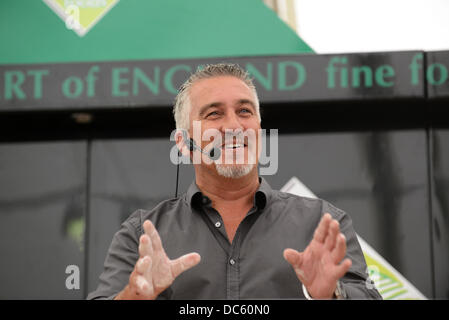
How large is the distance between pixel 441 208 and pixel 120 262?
2.34 meters

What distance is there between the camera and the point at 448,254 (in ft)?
10.8

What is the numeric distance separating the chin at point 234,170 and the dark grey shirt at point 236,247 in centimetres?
9

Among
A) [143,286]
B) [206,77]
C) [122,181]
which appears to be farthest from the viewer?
[122,181]

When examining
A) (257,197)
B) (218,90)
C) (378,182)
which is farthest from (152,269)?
(378,182)

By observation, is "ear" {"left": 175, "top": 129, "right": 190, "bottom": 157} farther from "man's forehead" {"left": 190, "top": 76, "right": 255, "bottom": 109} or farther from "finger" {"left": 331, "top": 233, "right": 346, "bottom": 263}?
"finger" {"left": 331, "top": 233, "right": 346, "bottom": 263}

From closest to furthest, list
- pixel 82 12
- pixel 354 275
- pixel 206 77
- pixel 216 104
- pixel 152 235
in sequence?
1. pixel 152 235
2. pixel 354 275
3. pixel 216 104
4. pixel 206 77
5. pixel 82 12

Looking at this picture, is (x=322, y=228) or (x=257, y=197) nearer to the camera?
(x=322, y=228)

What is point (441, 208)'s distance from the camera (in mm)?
3350

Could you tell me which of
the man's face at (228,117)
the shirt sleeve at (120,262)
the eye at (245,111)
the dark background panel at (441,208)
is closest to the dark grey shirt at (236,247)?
the shirt sleeve at (120,262)

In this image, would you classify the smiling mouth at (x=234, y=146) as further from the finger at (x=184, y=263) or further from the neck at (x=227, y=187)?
the finger at (x=184, y=263)

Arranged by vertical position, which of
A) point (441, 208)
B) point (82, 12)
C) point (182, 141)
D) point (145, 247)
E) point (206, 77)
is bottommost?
point (145, 247)

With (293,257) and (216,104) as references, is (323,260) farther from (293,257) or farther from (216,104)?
(216,104)

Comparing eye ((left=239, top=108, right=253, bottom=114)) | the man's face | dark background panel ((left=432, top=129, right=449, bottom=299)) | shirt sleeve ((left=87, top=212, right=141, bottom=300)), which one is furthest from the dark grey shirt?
dark background panel ((left=432, top=129, right=449, bottom=299))

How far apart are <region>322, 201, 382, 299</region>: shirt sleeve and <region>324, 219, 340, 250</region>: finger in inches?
7.2
